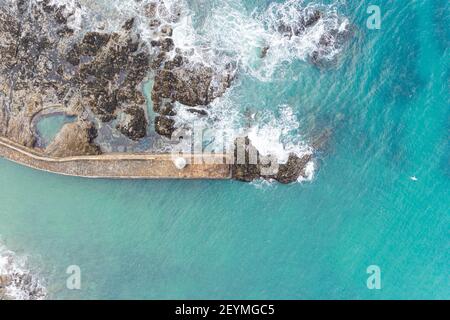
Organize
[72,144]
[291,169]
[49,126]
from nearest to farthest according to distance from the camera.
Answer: [72,144] < [291,169] < [49,126]

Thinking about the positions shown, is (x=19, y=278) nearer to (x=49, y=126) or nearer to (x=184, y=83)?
(x=49, y=126)

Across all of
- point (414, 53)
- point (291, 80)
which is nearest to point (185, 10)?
point (291, 80)

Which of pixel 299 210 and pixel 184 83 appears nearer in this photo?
pixel 184 83

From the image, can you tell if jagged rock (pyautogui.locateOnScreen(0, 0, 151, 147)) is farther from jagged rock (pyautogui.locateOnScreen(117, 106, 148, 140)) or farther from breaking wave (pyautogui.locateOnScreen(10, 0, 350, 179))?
breaking wave (pyautogui.locateOnScreen(10, 0, 350, 179))

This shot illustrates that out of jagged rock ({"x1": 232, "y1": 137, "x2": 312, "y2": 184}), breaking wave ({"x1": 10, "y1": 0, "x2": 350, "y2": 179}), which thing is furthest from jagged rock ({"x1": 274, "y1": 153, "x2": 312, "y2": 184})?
breaking wave ({"x1": 10, "y1": 0, "x2": 350, "y2": 179})

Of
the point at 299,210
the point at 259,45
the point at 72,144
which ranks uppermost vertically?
the point at 259,45

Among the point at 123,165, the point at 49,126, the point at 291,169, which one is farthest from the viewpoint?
the point at 49,126

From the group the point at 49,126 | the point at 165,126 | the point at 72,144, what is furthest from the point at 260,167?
the point at 49,126
